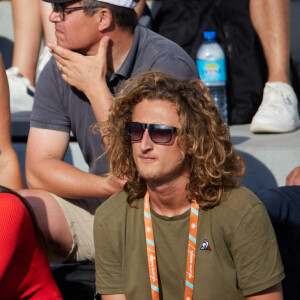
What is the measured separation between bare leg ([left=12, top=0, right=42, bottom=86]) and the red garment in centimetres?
234

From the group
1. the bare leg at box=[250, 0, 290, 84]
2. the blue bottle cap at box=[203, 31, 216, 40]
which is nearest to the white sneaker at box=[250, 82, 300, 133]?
the bare leg at box=[250, 0, 290, 84]

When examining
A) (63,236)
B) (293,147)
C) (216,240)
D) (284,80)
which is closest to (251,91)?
(284,80)

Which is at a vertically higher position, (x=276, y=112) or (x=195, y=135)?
(x=195, y=135)

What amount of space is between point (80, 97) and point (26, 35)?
5.61 ft

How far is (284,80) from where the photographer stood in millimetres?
3801

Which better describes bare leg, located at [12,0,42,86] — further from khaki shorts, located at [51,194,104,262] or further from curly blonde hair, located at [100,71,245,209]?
curly blonde hair, located at [100,71,245,209]

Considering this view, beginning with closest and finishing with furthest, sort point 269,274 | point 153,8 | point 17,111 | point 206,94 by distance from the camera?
point 269,274, point 206,94, point 17,111, point 153,8

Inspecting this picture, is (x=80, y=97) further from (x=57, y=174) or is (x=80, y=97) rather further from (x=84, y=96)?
(x=57, y=174)

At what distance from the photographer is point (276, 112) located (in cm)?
361

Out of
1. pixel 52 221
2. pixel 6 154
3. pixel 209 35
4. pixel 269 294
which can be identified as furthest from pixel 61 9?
pixel 269 294

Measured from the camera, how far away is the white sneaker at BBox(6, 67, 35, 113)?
14.2 feet

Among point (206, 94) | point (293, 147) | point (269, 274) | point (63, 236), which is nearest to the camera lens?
point (269, 274)

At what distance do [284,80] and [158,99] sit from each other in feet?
5.75

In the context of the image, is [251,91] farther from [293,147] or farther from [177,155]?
[177,155]
